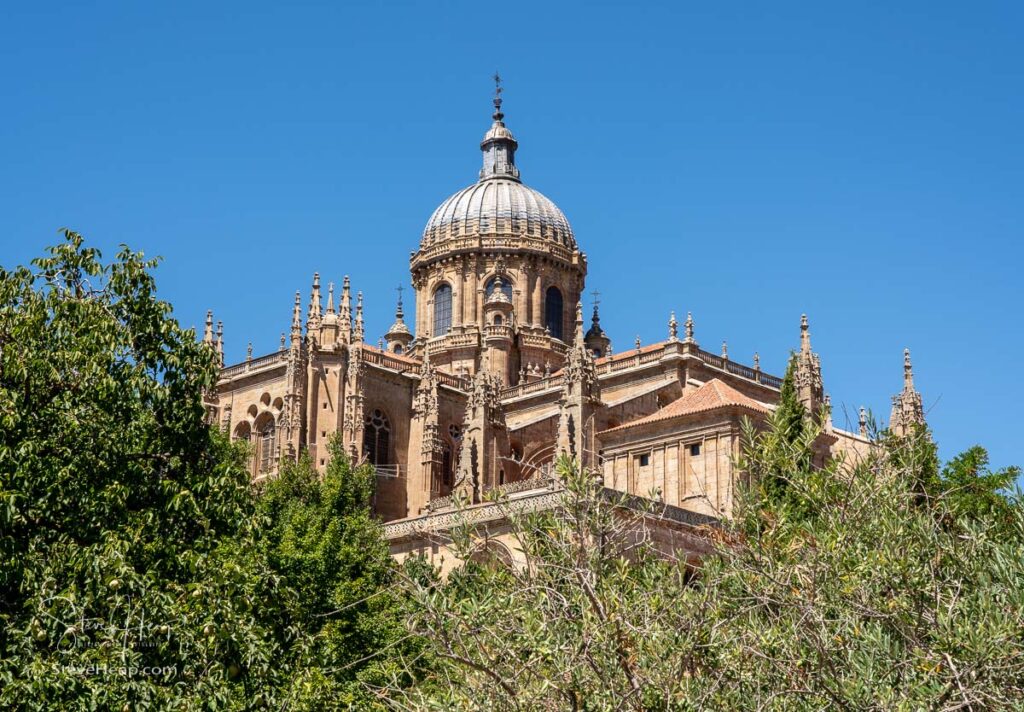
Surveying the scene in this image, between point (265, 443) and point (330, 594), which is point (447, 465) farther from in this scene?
point (330, 594)

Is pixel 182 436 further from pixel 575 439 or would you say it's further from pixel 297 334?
pixel 297 334

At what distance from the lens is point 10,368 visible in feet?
71.1

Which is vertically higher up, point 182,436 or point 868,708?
point 182,436

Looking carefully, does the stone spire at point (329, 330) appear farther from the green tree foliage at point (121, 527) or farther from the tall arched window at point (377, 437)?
the green tree foliage at point (121, 527)

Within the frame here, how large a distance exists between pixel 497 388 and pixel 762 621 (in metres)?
43.6

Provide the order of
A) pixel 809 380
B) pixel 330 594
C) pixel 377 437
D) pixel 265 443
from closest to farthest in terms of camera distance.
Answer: pixel 330 594 < pixel 809 380 < pixel 377 437 < pixel 265 443

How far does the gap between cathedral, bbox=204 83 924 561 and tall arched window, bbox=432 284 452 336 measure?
83mm

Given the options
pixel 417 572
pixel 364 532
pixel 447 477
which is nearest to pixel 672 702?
pixel 417 572

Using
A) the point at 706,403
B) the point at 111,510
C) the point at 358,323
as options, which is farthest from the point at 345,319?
the point at 111,510

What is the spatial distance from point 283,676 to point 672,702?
908 centimetres

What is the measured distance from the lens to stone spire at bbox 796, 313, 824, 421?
56.1 m

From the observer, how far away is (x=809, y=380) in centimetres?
5659

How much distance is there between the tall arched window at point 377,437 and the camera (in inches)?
2472

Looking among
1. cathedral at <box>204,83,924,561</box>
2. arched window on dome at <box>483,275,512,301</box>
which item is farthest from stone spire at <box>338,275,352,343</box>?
arched window on dome at <box>483,275,512,301</box>
